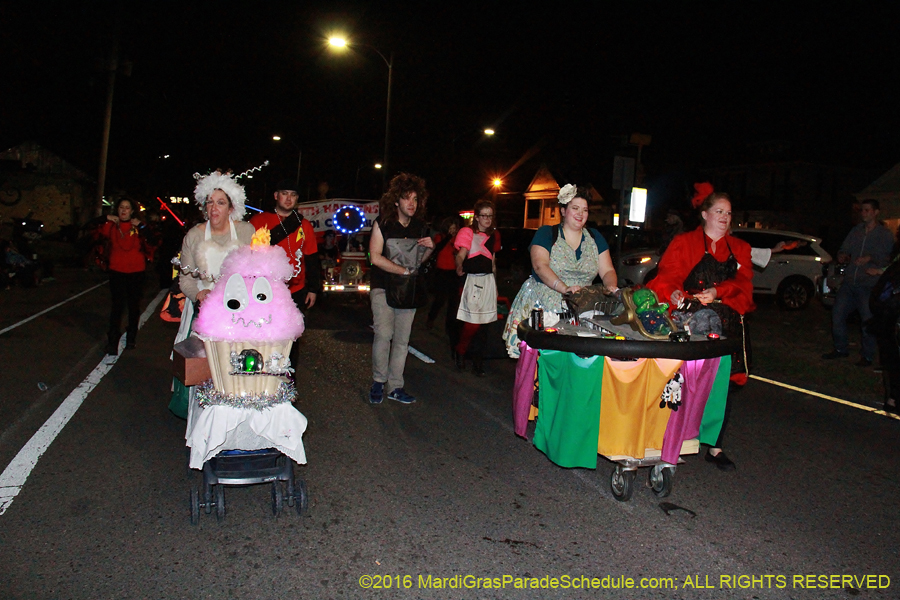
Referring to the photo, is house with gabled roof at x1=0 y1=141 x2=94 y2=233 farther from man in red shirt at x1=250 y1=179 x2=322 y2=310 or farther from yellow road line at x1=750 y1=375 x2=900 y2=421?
yellow road line at x1=750 y1=375 x2=900 y2=421

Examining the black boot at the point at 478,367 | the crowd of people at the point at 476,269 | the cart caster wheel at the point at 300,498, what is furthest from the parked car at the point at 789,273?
the cart caster wheel at the point at 300,498

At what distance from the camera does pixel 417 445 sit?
5316 millimetres

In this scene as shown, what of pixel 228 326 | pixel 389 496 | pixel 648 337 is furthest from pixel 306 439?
pixel 648 337

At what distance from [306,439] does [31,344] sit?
18.2 ft

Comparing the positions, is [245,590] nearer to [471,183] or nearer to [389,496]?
[389,496]

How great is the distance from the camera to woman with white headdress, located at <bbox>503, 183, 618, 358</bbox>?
4.89 meters

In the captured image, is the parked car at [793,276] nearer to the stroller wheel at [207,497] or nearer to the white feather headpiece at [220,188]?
the white feather headpiece at [220,188]

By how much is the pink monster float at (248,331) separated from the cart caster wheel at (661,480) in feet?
7.51

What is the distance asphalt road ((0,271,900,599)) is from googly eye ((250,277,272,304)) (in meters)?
1.24

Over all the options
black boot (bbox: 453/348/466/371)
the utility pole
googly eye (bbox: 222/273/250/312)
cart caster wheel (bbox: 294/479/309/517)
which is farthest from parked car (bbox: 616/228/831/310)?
the utility pole

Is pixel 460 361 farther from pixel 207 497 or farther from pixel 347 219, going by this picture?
pixel 347 219

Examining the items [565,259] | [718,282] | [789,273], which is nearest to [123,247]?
[565,259]

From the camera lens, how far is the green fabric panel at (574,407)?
4004 millimetres

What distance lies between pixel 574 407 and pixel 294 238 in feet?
9.92
